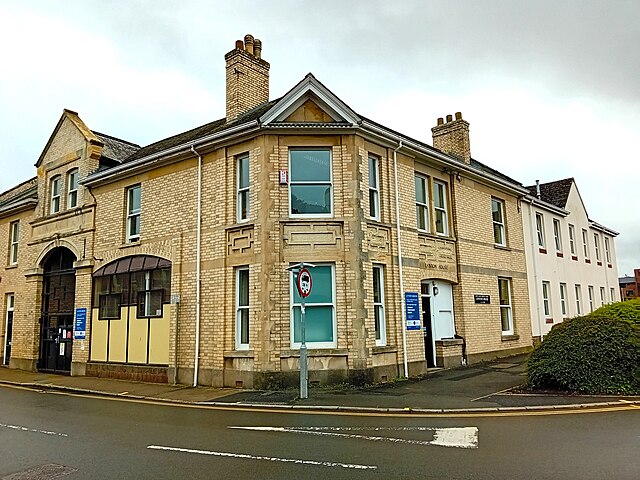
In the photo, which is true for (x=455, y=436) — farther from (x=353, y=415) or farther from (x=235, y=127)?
(x=235, y=127)

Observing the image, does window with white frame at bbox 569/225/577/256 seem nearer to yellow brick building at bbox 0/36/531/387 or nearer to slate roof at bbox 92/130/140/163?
yellow brick building at bbox 0/36/531/387

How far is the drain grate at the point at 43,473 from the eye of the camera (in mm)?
6457

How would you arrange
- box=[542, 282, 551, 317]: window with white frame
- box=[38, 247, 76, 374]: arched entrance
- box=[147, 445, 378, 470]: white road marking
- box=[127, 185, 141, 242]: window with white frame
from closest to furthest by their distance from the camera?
box=[147, 445, 378, 470]: white road marking < box=[127, 185, 141, 242]: window with white frame < box=[38, 247, 76, 374]: arched entrance < box=[542, 282, 551, 317]: window with white frame

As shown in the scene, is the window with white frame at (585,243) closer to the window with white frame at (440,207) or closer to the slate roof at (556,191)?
the slate roof at (556,191)

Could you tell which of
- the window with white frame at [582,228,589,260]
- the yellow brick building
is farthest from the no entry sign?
the window with white frame at [582,228,589,260]

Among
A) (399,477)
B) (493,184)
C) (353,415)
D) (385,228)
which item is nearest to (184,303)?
(385,228)

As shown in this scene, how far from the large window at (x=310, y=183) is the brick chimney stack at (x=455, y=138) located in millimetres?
9147

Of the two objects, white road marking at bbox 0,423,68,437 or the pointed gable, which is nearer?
white road marking at bbox 0,423,68,437

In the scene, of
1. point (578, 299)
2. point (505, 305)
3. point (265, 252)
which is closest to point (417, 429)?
point (265, 252)

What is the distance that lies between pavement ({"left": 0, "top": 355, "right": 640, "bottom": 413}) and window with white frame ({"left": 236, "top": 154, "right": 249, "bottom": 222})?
4.87 meters

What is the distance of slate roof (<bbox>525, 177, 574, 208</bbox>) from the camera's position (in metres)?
27.5

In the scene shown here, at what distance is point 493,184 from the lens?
833 inches

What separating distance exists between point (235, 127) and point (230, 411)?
7733 mm

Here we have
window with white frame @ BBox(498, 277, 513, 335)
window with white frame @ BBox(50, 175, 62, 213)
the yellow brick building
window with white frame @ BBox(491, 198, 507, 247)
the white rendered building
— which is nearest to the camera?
the yellow brick building
